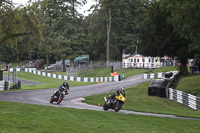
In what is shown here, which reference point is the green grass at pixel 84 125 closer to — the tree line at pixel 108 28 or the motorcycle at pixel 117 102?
the motorcycle at pixel 117 102

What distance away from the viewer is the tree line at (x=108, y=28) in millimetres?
23984

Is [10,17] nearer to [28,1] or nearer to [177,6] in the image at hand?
[28,1]

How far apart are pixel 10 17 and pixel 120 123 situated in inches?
568

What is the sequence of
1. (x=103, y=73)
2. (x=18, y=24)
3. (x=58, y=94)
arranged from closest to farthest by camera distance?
(x=58, y=94) → (x=18, y=24) → (x=103, y=73)

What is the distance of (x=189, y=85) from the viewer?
3306cm

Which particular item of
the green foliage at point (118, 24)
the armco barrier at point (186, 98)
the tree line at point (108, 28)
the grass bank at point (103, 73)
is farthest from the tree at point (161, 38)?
Answer: the green foliage at point (118, 24)

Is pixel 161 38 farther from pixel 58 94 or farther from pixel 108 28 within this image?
pixel 108 28

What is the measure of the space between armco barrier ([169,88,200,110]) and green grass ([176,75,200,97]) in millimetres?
1632

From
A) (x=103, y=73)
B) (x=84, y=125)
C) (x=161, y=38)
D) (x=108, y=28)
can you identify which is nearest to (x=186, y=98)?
(x=161, y=38)

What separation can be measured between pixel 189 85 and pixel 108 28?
40.9 m

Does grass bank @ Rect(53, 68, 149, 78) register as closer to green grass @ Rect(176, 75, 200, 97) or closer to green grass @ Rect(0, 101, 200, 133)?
green grass @ Rect(176, 75, 200, 97)

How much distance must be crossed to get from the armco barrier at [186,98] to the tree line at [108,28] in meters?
3.16

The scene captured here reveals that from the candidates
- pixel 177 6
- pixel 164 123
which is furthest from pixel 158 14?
pixel 164 123

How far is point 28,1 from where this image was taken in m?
24.7
